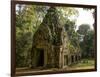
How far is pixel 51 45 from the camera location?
7.35 feet

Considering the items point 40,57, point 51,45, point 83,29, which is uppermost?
point 83,29

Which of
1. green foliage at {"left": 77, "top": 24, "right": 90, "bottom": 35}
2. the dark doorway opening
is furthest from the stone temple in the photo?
green foliage at {"left": 77, "top": 24, "right": 90, "bottom": 35}

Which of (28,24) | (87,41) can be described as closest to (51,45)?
(28,24)

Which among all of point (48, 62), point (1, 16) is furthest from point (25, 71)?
point (1, 16)

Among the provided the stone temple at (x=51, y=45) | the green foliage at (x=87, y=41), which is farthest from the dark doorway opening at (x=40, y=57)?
the green foliage at (x=87, y=41)

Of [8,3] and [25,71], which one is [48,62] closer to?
[25,71]

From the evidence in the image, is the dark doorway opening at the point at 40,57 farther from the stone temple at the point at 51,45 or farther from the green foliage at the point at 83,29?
the green foliage at the point at 83,29

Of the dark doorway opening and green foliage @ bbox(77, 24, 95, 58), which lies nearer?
the dark doorway opening

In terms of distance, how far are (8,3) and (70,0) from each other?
0.68 metres

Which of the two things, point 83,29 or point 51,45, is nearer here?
point 51,45

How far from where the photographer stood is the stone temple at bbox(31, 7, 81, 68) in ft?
7.20

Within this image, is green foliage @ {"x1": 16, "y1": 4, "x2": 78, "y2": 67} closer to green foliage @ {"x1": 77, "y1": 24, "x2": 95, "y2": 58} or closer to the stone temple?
the stone temple

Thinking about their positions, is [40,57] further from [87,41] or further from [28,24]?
[87,41]

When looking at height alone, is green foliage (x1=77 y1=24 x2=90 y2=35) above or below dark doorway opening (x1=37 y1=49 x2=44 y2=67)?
above
